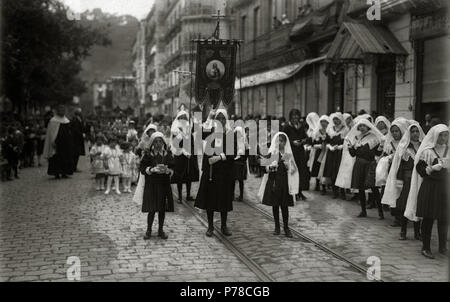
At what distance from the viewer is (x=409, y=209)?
7.55 metres

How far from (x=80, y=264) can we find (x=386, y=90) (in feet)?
40.9

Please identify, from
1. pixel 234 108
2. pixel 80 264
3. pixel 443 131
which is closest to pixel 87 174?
pixel 80 264

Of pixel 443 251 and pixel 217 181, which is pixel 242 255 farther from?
pixel 443 251

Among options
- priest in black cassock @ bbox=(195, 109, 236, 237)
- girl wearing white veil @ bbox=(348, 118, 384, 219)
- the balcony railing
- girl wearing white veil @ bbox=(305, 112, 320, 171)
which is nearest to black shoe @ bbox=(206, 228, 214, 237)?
priest in black cassock @ bbox=(195, 109, 236, 237)

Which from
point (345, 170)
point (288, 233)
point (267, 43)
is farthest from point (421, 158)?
point (267, 43)

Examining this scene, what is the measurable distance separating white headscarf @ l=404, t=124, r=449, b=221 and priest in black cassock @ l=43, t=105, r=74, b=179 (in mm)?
10841

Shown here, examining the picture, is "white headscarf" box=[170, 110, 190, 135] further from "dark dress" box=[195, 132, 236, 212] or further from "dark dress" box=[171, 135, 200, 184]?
"dark dress" box=[195, 132, 236, 212]

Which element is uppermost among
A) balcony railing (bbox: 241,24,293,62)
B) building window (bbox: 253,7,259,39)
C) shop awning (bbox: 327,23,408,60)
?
building window (bbox: 253,7,259,39)

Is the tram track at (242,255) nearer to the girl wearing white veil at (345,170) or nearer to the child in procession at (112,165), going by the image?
the girl wearing white veil at (345,170)

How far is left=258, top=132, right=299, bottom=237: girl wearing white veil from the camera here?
830 centimetres

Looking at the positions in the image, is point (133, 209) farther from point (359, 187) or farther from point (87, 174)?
point (87, 174)

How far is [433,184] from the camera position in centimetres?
714

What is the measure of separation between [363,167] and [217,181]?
310 cm

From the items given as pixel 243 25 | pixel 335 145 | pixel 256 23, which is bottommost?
pixel 335 145
